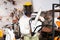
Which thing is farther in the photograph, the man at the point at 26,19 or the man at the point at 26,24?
the man at the point at 26,19

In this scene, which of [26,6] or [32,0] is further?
[32,0]

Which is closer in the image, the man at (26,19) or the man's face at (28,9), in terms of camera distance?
the man at (26,19)

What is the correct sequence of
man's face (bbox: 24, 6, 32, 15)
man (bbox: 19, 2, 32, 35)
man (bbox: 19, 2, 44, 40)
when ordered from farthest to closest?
man's face (bbox: 24, 6, 32, 15)
man (bbox: 19, 2, 32, 35)
man (bbox: 19, 2, 44, 40)

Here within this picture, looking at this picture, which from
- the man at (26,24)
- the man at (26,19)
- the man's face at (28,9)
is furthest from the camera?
the man's face at (28,9)

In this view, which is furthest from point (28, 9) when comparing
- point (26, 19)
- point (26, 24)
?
point (26, 24)

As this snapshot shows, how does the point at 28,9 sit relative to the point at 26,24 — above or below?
above

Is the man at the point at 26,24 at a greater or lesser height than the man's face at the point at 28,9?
lesser

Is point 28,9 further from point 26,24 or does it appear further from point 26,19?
point 26,24

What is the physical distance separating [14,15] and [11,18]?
0.23ft

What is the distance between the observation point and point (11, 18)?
2.53m

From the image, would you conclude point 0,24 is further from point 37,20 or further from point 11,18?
point 37,20

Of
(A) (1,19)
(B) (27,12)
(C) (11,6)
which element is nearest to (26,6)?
(B) (27,12)

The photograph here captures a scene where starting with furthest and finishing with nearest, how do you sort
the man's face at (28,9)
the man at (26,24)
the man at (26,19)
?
the man's face at (28,9)
the man at (26,19)
the man at (26,24)

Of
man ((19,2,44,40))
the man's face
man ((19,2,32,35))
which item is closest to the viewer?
man ((19,2,44,40))
